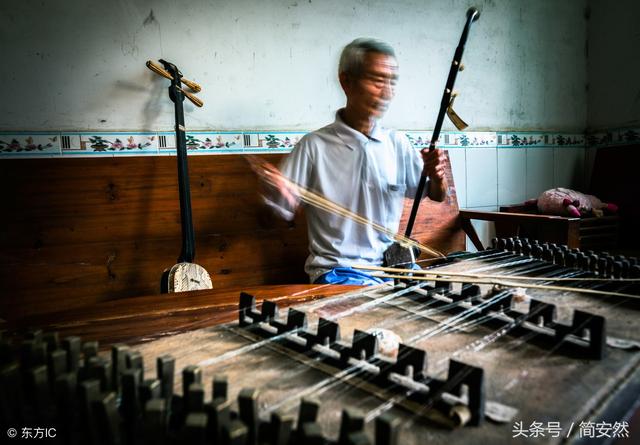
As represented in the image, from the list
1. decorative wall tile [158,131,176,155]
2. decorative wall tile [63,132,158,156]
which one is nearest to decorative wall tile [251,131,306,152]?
decorative wall tile [158,131,176,155]

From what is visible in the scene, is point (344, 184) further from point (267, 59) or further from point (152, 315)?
point (152, 315)

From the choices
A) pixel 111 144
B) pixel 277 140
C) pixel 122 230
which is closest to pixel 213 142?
pixel 277 140

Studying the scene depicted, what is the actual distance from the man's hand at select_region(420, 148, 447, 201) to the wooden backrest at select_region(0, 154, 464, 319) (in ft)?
2.79

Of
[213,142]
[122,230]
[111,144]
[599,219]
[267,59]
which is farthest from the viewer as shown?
[599,219]

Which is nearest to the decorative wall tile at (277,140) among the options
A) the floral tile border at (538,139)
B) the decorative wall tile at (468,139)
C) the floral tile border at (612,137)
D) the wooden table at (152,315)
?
the decorative wall tile at (468,139)

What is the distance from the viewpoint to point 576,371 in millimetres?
733

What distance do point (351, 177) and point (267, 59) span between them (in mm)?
1168

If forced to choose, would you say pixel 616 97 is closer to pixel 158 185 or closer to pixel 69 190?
pixel 158 185

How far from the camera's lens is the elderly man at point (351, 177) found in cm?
214

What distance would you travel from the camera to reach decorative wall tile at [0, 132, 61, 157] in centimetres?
234

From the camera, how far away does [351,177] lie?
2.28m

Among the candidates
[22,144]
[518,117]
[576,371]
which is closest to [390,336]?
[576,371]

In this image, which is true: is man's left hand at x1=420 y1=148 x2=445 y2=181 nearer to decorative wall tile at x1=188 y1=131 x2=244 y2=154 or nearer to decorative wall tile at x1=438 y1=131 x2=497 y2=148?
decorative wall tile at x1=188 y1=131 x2=244 y2=154

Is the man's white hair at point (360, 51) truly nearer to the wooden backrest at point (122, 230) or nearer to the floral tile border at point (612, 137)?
the wooden backrest at point (122, 230)
